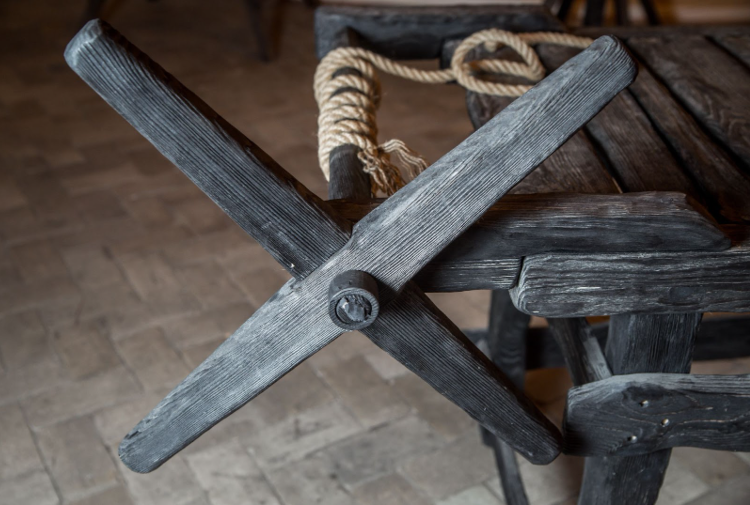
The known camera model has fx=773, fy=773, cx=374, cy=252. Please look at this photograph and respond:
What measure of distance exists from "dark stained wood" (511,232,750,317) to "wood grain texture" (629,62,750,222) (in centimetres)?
8

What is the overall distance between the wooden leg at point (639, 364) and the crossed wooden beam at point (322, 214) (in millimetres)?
230

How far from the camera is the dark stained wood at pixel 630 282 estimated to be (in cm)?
80

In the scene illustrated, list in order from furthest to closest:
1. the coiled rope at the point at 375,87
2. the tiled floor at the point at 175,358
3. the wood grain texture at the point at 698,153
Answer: the tiled floor at the point at 175,358 → the coiled rope at the point at 375,87 → the wood grain texture at the point at 698,153

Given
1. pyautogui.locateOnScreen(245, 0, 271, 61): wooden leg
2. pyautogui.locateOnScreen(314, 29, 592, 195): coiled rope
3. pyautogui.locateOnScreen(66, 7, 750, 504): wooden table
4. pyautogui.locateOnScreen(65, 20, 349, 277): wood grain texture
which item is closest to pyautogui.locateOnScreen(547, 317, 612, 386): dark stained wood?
pyautogui.locateOnScreen(66, 7, 750, 504): wooden table

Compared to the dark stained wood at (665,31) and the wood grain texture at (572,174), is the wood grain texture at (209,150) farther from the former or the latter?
the dark stained wood at (665,31)

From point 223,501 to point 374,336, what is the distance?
1023mm

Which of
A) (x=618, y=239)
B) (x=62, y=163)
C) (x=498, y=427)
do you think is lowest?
(x=62, y=163)

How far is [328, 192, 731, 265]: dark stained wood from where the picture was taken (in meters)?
0.77

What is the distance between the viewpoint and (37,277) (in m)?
2.38

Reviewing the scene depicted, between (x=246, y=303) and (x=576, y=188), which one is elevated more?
(x=576, y=188)

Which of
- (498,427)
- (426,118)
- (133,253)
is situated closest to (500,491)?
(498,427)

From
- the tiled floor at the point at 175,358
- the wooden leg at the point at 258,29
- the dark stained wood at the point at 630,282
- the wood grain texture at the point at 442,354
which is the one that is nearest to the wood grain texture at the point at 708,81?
the dark stained wood at the point at 630,282

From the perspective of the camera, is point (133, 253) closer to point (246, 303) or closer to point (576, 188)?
point (246, 303)

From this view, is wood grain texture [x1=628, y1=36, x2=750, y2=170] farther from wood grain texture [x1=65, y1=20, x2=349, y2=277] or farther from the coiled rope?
wood grain texture [x1=65, y1=20, x2=349, y2=277]
